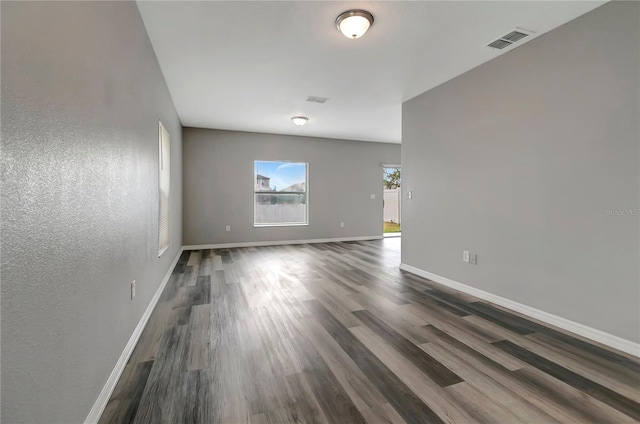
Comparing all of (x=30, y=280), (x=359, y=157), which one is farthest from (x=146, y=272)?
(x=359, y=157)

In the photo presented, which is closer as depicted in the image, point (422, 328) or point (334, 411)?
point (334, 411)

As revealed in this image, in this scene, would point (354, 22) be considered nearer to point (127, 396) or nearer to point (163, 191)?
point (163, 191)

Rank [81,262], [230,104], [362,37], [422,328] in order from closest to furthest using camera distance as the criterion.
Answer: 1. [81,262]
2. [422,328]
3. [362,37]
4. [230,104]

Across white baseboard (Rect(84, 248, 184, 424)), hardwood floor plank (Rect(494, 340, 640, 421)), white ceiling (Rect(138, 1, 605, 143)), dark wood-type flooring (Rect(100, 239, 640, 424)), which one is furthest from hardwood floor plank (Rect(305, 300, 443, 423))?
white ceiling (Rect(138, 1, 605, 143))

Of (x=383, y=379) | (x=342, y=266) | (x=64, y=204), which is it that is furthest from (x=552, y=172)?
(x=64, y=204)

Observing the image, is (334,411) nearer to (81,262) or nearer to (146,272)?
(81,262)

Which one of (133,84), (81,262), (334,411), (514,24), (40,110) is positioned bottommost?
(334,411)

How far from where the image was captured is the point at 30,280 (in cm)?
89

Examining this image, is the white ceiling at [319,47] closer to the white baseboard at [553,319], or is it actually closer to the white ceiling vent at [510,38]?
the white ceiling vent at [510,38]

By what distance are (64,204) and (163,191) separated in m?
2.64

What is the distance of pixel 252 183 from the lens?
6652 millimetres

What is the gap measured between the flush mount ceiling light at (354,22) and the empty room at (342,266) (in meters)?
0.02

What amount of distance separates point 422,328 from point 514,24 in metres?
2.62

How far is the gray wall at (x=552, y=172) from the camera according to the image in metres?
2.13
